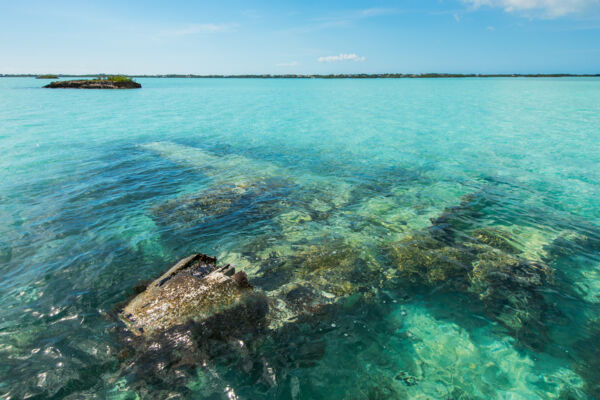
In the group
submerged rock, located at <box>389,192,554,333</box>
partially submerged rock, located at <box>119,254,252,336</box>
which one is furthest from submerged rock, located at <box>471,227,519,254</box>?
partially submerged rock, located at <box>119,254,252,336</box>

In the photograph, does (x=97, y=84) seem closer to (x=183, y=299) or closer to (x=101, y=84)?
(x=101, y=84)

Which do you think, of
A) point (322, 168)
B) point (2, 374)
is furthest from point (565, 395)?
point (322, 168)

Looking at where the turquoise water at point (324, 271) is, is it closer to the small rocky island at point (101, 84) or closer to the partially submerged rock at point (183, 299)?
the partially submerged rock at point (183, 299)

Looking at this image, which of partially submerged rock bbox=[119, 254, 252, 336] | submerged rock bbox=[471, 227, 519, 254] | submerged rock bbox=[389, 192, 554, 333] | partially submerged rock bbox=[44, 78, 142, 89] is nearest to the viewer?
partially submerged rock bbox=[119, 254, 252, 336]

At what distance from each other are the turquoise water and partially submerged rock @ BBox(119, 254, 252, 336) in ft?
1.58

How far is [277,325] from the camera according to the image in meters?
5.70

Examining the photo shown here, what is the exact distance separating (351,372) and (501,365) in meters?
2.72

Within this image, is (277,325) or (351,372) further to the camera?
(277,325)

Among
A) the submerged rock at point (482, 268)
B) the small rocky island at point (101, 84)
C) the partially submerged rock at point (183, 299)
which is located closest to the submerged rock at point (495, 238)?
the submerged rock at point (482, 268)

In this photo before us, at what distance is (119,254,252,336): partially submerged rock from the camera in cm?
532

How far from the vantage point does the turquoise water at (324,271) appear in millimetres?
4832

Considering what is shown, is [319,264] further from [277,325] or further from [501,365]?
[501,365]

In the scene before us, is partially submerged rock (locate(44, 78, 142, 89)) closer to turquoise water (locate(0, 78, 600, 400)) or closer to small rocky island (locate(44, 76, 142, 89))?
small rocky island (locate(44, 76, 142, 89))

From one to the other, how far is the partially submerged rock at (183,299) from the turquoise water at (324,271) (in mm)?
481
